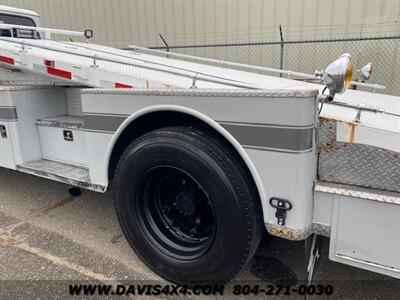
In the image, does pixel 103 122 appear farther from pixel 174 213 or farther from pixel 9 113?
pixel 9 113

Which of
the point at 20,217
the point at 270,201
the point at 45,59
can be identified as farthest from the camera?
the point at 20,217

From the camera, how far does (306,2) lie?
693cm

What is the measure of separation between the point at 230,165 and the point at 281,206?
1.23 feet

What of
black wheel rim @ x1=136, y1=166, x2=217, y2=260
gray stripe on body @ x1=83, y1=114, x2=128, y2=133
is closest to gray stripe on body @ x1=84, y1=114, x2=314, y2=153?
black wheel rim @ x1=136, y1=166, x2=217, y2=260

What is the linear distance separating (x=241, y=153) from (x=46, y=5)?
411 inches

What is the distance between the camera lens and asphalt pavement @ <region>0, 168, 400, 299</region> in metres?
2.62

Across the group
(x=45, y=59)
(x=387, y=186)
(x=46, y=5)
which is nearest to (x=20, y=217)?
(x=45, y=59)

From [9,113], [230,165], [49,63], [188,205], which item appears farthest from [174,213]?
[9,113]

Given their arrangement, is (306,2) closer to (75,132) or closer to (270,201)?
(75,132)

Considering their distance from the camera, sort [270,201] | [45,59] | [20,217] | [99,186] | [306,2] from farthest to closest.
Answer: [306,2], [20,217], [45,59], [99,186], [270,201]

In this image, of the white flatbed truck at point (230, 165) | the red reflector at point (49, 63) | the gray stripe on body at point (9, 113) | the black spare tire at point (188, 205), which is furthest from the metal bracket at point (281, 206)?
the gray stripe on body at point (9, 113)

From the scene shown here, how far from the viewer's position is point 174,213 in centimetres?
277

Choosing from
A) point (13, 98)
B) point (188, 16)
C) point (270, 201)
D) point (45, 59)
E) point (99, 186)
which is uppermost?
point (188, 16)

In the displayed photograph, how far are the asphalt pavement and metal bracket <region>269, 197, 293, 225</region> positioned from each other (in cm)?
72
